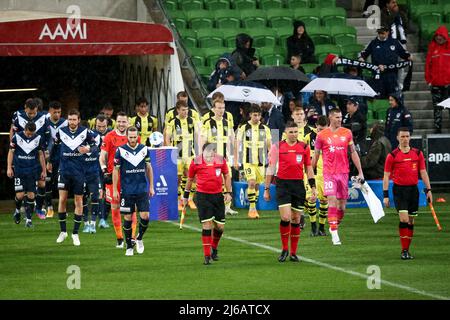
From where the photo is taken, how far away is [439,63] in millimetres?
31188

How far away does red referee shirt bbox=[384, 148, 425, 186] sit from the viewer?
64.5ft

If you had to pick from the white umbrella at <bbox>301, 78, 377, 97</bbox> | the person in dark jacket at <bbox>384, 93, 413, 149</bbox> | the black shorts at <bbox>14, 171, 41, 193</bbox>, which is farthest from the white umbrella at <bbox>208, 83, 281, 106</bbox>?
the black shorts at <bbox>14, 171, 41, 193</bbox>

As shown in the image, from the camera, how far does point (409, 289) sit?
16391 millimetres

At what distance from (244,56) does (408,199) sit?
1100 cm

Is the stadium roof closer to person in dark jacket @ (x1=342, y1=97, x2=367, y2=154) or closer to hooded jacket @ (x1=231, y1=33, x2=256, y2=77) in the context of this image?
hooded jacket @ (x1=231, y1=33, x2=256, y2=77)

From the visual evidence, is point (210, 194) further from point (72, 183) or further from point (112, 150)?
point (72, 183)

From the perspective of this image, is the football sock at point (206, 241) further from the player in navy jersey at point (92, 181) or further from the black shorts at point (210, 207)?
the player in navy jersey at point (92, 181)

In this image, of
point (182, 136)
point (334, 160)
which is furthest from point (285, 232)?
point (182, 136)

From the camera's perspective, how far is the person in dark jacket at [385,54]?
102ft

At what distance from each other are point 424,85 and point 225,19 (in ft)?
17.3

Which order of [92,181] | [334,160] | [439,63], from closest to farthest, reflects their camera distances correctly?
[334,160] → [92,181] → [439,63]

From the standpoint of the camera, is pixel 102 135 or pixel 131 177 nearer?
pixel 131 177

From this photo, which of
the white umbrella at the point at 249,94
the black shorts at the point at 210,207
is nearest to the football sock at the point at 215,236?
the black shorts at the point at 210,207

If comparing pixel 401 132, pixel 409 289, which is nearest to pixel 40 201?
pixel 401 132
